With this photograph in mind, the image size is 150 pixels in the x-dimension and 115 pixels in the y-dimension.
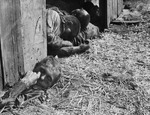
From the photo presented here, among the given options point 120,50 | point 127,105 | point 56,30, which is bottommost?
point 127,105

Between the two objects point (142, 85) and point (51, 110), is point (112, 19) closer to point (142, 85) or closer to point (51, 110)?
point (142, 85)

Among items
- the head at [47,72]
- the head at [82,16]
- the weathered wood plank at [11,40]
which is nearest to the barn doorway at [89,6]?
the head at [82,16]

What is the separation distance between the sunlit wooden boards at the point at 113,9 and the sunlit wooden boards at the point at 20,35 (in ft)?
8.06

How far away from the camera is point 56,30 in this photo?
426 centimetres

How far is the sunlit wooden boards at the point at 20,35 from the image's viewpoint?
287 cm

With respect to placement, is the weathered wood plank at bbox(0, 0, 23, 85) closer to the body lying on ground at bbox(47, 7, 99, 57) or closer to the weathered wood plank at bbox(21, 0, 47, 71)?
the weathered wood plank at bbox(21, 0, 47, 71)

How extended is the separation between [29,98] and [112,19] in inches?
141

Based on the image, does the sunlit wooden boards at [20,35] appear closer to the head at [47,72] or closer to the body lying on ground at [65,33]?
the head at [47,72]

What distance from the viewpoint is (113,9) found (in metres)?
6.10

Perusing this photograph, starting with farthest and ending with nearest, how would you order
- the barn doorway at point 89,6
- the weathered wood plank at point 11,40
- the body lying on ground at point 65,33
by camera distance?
the barn doorway at point 89,6 < the body lying on ground at point 65,33 < the weathered wood plank at point 11,40

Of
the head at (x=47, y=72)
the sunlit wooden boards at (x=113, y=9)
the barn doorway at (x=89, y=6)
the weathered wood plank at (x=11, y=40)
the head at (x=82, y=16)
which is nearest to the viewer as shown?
the weathered wood plank at (x=11, y=40)

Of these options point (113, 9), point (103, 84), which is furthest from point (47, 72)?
point (113, 9)

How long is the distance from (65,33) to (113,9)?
6.10 ft

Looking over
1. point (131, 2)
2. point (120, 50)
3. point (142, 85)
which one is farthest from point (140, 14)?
point (142, 85)
